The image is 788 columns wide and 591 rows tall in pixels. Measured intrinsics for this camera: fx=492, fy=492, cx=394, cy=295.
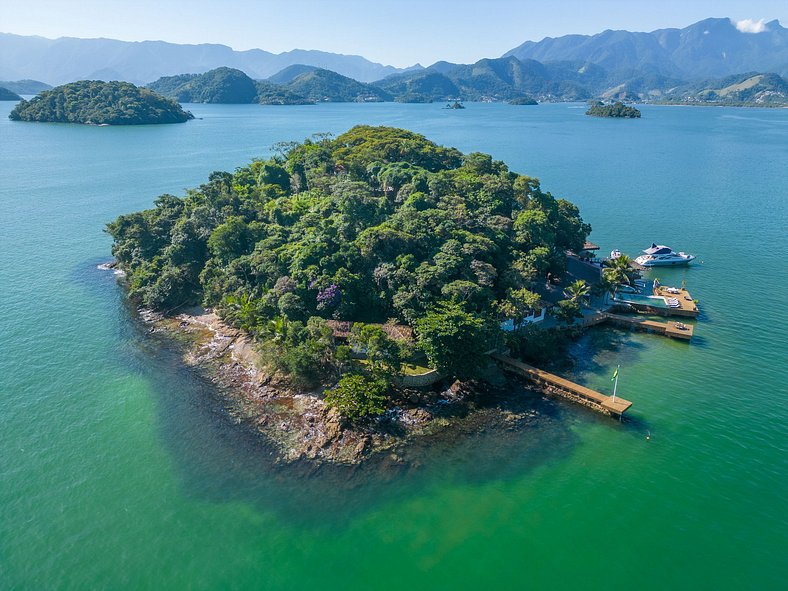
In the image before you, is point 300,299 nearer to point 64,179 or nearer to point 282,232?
point 282,232

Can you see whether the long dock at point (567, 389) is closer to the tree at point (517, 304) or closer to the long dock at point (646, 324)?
the tree at point (517, 304)

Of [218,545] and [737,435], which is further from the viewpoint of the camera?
[737,435]

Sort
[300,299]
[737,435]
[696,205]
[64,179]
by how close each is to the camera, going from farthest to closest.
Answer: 1. [64,179]
2. [696,205]
3. [300,299]
4. [737,435]

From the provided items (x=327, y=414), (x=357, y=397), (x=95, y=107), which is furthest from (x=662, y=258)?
(x=95, y=107)

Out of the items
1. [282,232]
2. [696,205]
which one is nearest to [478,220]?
[282,232]

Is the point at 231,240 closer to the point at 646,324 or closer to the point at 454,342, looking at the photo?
the point at 454,342

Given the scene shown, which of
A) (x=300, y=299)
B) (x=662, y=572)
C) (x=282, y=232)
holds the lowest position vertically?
(x=662, y=572)

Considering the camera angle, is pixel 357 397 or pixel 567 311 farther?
pixel 567 311
